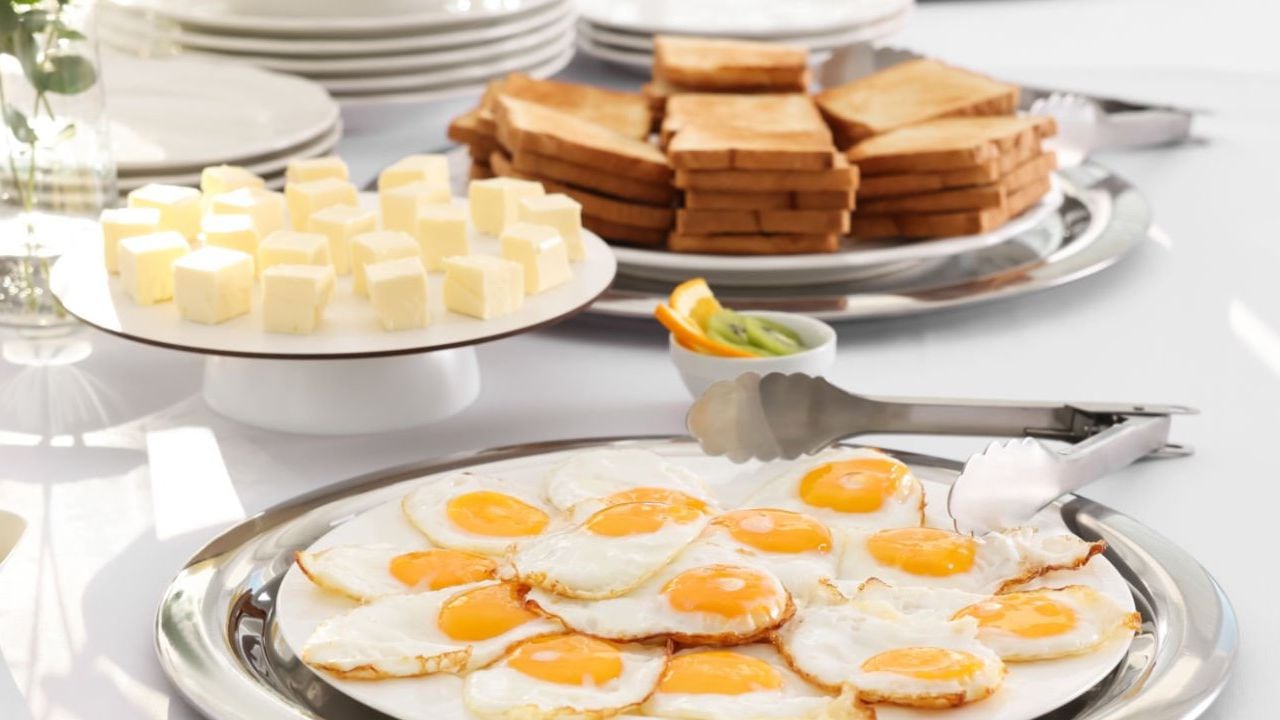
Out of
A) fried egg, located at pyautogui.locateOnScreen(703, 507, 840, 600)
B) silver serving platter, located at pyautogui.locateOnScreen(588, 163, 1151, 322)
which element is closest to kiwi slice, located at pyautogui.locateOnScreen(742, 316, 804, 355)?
silver serving platter, located at pyautogui.locateOnScreen(588, 163, 1151, 322)

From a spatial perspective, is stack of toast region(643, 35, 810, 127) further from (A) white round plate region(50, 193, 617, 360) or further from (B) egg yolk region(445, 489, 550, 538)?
(B) egg yolk region(445, 489, 550, 538)

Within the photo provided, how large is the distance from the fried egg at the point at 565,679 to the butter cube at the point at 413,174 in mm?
803

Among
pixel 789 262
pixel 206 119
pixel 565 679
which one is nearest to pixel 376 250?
pixel 789 262

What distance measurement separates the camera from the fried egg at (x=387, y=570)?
1.00m

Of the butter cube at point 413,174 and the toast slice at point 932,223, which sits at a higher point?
the butter cube at point 413,174

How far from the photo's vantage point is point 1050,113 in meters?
2.42

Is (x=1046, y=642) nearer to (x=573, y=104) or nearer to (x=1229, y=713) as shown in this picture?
(x=1229, y=713)

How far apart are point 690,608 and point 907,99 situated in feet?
4.36

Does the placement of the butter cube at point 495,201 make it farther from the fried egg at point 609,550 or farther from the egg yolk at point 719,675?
the egg yolk at point 719,675

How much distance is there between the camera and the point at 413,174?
1.64m

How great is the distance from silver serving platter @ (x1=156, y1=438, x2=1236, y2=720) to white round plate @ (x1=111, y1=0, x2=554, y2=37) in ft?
3.89

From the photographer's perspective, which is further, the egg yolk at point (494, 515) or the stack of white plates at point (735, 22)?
the stack of white plates at point (735, 22)

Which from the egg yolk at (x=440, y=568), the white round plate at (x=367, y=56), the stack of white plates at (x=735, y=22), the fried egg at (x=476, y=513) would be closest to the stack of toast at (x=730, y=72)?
the white round plate at (x=367, y=56)

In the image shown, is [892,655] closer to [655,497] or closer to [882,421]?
[655,497]
